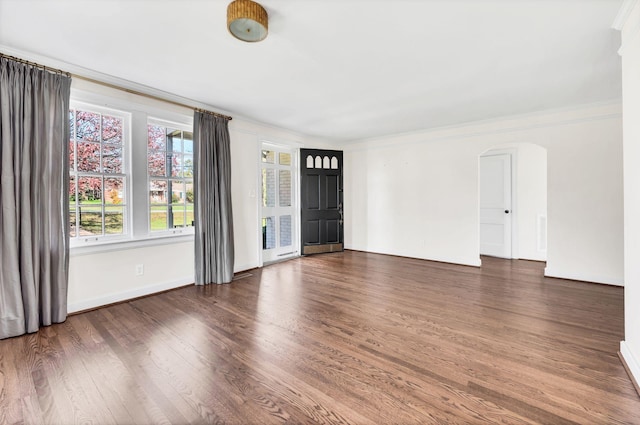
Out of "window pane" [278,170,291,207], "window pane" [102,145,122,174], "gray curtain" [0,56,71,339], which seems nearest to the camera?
"gray curtain" [0,56,71,339]

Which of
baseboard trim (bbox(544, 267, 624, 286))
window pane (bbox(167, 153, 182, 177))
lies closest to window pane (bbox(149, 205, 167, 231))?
window pane (bbox(167, 153, 182, 177))

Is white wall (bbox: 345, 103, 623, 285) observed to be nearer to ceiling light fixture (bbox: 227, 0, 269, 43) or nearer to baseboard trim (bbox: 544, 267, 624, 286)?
baseboard trim (bbox: 544, 267, 624, 286)

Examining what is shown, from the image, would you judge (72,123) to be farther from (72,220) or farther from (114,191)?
(72,220)

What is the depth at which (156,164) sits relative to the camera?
375 cm

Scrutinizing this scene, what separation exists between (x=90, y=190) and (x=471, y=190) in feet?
18.6

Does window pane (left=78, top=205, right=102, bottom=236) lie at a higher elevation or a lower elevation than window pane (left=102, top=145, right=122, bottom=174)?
lower

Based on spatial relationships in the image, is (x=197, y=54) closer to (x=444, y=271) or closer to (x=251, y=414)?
(x=251, y=414)

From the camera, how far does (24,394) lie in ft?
5.83

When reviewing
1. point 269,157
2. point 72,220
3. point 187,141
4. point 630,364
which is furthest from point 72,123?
point 630,364

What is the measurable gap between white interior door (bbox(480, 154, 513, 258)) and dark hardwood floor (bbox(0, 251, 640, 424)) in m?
2.35

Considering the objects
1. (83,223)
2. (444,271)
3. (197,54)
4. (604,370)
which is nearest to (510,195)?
(444,271)

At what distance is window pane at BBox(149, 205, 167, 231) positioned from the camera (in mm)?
3713

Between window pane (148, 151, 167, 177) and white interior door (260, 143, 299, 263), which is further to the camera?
white interior door (260, 143, 299, 263)

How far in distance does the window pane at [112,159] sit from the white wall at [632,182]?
477 cm
